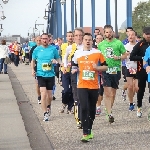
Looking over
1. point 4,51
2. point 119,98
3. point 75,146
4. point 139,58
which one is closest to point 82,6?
point 4,51

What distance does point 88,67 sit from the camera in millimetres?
8461

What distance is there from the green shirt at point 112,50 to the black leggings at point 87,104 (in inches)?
75.1

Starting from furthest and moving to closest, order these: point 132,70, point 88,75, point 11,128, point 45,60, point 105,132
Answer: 1. point 132,70
2. point 45,60
3. point 11,128
4. point 105,132
5. point 88,75

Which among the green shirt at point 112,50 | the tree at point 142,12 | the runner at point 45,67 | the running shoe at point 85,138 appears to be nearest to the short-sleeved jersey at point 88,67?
the running shoe at point 85,138

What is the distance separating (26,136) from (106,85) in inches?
87.4

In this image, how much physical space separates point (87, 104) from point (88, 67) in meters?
0.55

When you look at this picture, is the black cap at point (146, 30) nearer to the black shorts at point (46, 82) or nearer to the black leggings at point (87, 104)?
the black shorts at point (46, 82)

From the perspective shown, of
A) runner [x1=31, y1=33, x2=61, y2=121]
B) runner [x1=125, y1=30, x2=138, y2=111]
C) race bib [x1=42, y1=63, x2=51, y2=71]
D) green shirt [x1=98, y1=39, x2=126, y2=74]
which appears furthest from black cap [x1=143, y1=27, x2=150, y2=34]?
race bib [x1=42, y1=63, x2=51, y2=71]

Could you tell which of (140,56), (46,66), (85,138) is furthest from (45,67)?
(85,138)

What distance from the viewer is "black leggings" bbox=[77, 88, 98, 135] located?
8.44 m

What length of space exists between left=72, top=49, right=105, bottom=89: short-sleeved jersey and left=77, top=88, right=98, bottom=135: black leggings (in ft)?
0.26

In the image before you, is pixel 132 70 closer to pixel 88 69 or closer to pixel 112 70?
pixel 112 70

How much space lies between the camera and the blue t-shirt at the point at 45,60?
10.6m

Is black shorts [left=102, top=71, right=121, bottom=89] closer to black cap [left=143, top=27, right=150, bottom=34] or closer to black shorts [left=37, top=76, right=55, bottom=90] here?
black cap [left=143, top=27, right=150, bottom=34]
